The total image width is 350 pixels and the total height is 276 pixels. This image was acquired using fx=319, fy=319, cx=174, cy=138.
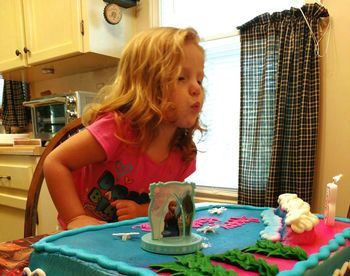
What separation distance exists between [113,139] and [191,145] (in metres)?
0.31

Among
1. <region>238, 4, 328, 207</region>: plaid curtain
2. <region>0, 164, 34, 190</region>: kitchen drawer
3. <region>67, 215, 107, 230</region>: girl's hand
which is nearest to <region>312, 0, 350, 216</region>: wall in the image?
<region>238, 4, 328, 207</region>: plaid curtain

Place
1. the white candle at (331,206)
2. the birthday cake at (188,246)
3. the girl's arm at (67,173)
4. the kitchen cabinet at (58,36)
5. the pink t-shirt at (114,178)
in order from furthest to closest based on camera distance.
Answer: the kitchen cabinet at (58,36) < the pink t-shirt at (114,178) < the girl's arm at (67,173) < the white candle at (331,206) < the birthday cake at (188,246)

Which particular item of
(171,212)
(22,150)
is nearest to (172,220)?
(171,212)

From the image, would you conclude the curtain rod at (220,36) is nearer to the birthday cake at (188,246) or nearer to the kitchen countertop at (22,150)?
the kitchen countertop at (22,150)

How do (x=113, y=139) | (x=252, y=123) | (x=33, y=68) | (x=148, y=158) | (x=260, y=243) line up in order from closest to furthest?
(x=260, y=243) → (x=113, y=139) → (x=148, y=158) → (x=252, y=123) → (x=33, y=68)

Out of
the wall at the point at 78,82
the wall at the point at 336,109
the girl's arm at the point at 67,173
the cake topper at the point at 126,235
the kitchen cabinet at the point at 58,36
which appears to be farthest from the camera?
the wall at the point at 78,82

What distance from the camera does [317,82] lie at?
1.48 meters

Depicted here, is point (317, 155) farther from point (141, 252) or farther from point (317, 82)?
point (141, 252)

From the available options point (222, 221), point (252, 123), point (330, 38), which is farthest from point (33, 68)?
point (222, 221)

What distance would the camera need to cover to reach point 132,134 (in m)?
0.88

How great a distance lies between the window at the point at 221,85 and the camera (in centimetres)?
188

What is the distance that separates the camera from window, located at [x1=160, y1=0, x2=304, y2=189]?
188 centimetres

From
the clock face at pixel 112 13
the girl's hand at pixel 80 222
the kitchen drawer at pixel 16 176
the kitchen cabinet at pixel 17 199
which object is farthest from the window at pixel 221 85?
the girl's hand at pixel 80 222

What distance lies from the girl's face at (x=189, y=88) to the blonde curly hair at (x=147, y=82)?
15 millimetres
